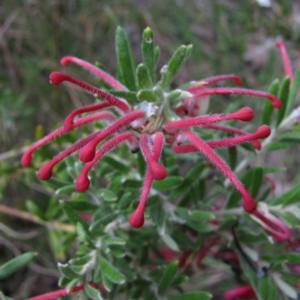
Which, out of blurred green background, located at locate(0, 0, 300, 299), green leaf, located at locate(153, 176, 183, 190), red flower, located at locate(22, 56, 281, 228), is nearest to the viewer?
red flower, located at locate(22, 56, 281, 228)

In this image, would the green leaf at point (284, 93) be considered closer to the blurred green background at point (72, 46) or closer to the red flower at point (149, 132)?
the red flower at point (149, 132)

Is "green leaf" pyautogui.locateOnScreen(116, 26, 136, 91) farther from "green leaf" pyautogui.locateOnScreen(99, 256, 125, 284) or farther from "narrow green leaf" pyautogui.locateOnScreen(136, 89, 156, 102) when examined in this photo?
"green leaf" pyautogui.locateOnScreen(99, 256, 125, 284)

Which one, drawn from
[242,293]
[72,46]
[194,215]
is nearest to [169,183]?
[194,215]

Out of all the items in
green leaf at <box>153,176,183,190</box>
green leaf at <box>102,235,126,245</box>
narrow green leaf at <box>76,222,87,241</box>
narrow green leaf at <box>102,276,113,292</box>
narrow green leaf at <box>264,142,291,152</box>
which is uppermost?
narrow green leaf at <box>264,142,291,152</box>

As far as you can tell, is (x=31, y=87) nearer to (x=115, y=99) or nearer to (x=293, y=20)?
(x=293, y=20)

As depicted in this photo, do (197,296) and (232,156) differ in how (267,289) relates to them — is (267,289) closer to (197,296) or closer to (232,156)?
(197,296)

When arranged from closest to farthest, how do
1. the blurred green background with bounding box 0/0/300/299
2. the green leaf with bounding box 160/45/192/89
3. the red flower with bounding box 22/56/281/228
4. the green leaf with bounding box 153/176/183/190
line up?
the red flower with bounding box 22/56/281/228, the green leaf with bounding box 160/45/192/89, the green leaf with bounding box 153/176/183/190, the blurred green background with bounding box 0/0/300/299

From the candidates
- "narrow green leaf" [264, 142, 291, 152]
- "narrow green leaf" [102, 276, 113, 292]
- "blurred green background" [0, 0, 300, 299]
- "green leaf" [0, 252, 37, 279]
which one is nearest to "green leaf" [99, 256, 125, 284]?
"narrow green leaf" [102, 276, 113, 292]
